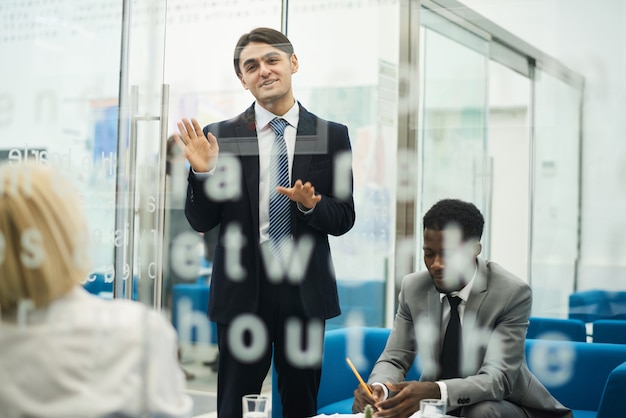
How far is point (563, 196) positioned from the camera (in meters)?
3.59

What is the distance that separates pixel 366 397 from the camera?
8.13ft

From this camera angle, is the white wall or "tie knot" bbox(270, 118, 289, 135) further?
"tie knot" bbox(270, 118, 289, 135)

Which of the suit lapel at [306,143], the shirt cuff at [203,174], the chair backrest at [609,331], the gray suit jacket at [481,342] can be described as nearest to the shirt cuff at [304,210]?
the suit lapel at [306,143]

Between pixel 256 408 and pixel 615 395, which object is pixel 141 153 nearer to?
pixel 256 408

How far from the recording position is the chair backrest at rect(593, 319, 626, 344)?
3.42m

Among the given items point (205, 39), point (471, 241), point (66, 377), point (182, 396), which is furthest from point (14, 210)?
point (205, 39)

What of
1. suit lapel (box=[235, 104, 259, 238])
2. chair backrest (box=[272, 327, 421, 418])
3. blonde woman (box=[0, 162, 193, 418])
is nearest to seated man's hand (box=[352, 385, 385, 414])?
chair backrest (box=[272, 327, 421, 418])

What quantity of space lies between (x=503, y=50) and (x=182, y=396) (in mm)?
2849

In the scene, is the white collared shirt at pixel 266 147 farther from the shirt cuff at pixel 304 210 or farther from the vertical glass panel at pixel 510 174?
the vertical glass panel at pixel 510 174

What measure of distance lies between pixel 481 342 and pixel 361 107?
1.82 meters

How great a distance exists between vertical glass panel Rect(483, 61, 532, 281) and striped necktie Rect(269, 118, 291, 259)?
1.01 meters

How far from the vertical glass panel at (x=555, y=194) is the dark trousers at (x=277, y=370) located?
111 cm

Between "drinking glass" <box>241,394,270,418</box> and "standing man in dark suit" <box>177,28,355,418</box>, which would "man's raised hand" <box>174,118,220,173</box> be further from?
"drinking glass" <box>241,394,270,418</box>

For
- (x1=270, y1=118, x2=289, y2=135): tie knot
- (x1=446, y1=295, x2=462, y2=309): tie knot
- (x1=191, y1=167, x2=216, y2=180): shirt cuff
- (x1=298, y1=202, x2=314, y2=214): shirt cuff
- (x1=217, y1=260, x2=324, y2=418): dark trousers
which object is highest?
(x1=270, y1=118, x2=289, y2=135): tie knot
